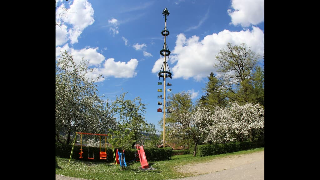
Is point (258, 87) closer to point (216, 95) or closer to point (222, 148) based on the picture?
point (216, 95)

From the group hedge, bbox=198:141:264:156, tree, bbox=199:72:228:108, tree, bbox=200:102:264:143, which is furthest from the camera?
tree, bbox=199:72:228:108

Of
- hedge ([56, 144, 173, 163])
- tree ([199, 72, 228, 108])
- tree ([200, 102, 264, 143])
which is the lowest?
hedge ([56, 144, 173, 163])

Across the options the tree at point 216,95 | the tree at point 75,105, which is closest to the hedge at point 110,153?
the tree at point 75,105

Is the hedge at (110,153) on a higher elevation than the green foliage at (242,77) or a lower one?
lower

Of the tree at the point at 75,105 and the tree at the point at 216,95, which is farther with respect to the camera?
the tree at the point at 216,95

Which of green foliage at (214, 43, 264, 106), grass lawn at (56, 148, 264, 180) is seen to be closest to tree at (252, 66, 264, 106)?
green foliage at (214, 43, 264, 106)

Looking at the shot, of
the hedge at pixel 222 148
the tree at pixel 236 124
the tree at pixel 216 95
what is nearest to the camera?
the hedge at pixel 222 148

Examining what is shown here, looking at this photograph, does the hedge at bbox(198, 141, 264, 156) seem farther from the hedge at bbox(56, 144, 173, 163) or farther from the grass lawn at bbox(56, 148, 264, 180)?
the grass lawn at bbox(56, 148, 264, 180)

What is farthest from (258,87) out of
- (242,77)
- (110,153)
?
(110,153)

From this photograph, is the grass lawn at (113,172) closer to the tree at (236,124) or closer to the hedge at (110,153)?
the hedge at (110,153)
